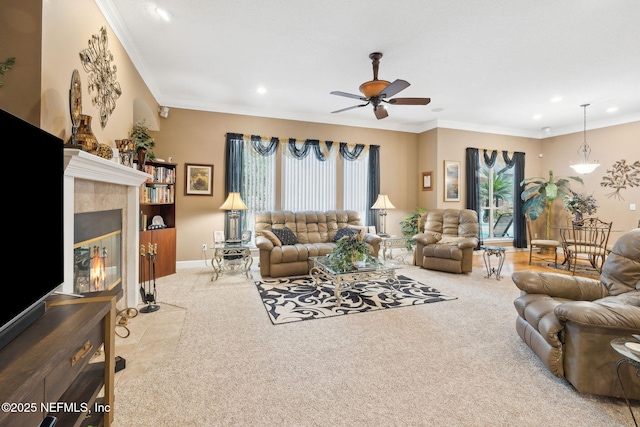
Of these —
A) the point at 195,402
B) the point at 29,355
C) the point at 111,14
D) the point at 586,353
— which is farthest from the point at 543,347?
the point at 111,14

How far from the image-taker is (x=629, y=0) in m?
2.52

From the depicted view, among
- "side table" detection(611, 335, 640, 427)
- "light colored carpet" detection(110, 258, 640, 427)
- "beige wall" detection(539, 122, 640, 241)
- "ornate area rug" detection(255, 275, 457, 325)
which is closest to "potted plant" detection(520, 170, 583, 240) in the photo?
"beige wall" detection(539, 122, 640, 241)

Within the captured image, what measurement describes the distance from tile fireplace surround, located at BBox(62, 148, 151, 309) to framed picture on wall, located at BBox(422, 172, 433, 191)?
557 centimetres

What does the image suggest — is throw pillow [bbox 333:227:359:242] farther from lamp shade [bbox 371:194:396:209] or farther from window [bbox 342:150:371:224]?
window [bbox 342:150:371:224]

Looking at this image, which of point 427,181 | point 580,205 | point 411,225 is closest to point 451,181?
point 427,181

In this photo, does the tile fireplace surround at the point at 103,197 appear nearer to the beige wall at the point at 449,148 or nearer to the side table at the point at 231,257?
the side table at the point at 231,257

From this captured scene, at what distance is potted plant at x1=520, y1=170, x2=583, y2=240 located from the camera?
21.3ft

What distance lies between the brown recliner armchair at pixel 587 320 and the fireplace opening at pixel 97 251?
3.44 m

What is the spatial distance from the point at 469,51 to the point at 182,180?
4764 mm

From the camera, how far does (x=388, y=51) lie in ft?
11.2

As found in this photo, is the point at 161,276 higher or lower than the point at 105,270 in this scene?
lower

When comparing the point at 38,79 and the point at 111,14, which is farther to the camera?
the point at 111,14

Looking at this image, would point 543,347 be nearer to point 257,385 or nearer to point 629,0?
point 257,385

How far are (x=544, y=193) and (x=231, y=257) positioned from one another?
700 cm
